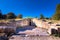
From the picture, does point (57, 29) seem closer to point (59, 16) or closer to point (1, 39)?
point (1, 39)

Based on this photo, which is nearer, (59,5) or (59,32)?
(59,32)

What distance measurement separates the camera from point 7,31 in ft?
26.0

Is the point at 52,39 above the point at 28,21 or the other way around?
the other way around

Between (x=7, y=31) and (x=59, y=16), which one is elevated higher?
(x=59, y=16)

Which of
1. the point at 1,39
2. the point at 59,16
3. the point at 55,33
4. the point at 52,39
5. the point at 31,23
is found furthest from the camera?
the point at 59,16

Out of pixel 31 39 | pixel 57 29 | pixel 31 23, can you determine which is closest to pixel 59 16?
pixel 31 23

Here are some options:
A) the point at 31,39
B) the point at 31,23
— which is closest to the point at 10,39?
the point at 31,39

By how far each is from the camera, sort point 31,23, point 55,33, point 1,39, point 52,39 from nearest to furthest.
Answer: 1. point 1,39
2. point 52,39
3. point 55,33
4. point 31,23

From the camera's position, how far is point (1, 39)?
19.2ft

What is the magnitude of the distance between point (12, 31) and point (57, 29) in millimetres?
3068

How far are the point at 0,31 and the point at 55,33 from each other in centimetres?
363

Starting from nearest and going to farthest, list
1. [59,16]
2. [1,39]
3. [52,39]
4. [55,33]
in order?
1. [1,39]
2. [52,39]
3. [55,33]
4. [59,16]

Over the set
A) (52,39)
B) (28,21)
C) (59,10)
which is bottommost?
(52,39)

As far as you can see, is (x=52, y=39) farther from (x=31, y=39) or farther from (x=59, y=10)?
(x=59, y=10)
